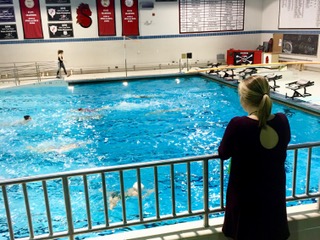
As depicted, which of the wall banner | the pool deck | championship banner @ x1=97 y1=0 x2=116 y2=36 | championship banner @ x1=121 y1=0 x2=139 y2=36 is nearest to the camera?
the pool deck

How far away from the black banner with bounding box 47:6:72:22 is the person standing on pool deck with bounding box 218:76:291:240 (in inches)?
622

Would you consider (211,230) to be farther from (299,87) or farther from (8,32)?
(8,32)

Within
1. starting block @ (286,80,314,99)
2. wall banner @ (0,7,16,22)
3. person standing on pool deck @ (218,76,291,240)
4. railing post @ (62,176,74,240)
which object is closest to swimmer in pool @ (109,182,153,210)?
railing post @ (62,176,74,240)

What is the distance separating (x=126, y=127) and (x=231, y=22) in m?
11.9

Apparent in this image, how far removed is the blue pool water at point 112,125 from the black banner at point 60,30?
3.84 m

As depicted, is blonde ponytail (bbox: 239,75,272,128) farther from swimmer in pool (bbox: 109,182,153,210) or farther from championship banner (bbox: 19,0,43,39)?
championship banner (bbox: 19,0,43,39)

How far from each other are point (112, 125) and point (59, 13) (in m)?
9.44

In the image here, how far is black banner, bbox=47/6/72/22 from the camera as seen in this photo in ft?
52.5

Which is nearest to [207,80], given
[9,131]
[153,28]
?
[153,28]

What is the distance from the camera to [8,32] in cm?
1573

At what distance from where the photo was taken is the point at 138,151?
7.32 meters

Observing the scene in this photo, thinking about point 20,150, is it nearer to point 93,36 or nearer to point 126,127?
point 126,127

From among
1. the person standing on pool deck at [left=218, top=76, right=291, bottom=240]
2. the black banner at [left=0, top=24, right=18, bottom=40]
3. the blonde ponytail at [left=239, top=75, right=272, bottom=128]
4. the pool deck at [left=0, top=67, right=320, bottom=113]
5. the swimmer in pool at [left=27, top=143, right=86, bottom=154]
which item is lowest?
the swimmer in pool at [left=27, top=143, right=86, bottom=154]

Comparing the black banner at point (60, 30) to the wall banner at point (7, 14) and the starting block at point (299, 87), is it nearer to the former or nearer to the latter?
the wall banner at point (7, 14)
